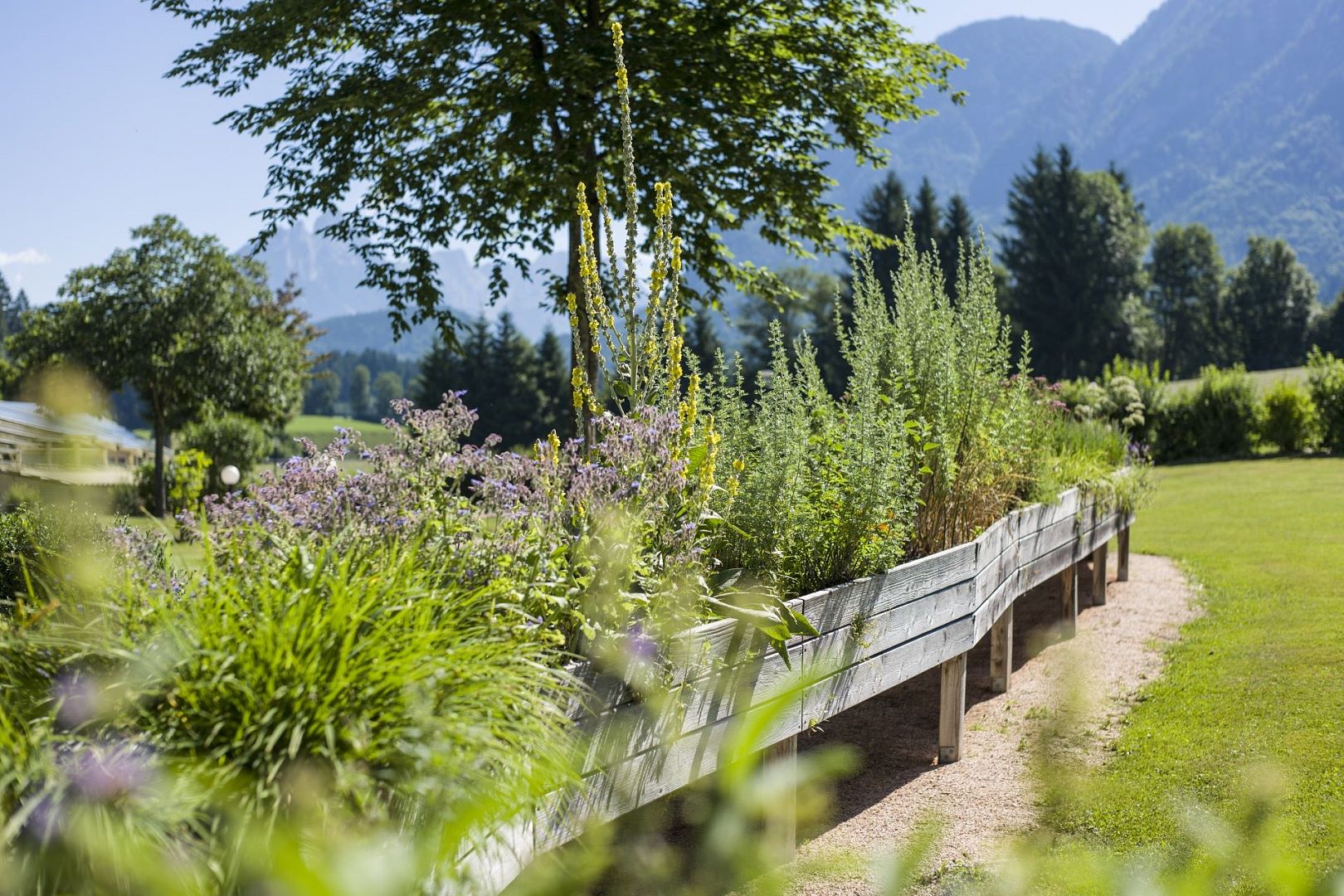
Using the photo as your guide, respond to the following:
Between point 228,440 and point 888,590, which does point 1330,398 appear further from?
point 228,440

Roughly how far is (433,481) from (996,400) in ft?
14.5

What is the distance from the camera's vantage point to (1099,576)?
8547 millimetres

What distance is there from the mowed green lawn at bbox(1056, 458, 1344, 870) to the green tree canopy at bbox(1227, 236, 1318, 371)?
48.4 m

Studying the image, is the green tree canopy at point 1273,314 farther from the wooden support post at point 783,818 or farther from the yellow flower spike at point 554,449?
the yellow flower spike at point 554,449

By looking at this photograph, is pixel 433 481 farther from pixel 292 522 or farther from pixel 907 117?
pixel 907 117

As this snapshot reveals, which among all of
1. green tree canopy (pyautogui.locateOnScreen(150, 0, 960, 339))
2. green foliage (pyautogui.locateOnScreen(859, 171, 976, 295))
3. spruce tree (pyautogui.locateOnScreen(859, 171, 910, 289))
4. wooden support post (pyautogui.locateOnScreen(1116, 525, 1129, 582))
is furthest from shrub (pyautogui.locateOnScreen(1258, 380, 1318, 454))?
spruce tree (pyautogui.locateOnScreen(859, 171, 910, 289))

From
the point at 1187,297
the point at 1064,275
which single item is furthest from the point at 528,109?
the point at 1187,297

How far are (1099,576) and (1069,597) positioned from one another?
132 cm

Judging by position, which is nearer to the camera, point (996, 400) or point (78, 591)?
point (78, 591)

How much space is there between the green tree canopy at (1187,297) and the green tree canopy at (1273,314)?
1010 mm

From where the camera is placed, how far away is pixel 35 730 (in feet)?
5.86

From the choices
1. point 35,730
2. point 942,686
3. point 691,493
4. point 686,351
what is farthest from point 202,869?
point 942,686

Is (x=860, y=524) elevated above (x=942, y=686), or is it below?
above

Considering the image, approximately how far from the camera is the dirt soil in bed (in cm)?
399
